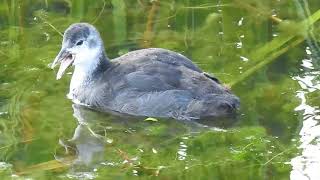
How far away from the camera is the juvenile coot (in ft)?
30.9

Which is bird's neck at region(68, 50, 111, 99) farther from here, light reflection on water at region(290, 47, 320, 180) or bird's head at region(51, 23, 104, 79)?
light reflection on water at region(290, 47, 320, 180)

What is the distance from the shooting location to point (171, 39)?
10.8 m

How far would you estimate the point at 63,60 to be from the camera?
993 cm

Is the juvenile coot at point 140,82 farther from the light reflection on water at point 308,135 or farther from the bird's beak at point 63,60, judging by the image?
the light reflection on water at point 308,135

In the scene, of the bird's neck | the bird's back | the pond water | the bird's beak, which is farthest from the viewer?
the bird's neck

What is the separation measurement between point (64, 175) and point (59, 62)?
2.01 m

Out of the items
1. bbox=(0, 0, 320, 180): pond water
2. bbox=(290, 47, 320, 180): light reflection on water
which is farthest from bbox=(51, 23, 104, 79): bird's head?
bbox=(290, 47, 320, 180): light reflection on water

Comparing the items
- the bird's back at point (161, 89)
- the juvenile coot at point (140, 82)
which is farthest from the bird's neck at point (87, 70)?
the bird's back at point (161, 89)

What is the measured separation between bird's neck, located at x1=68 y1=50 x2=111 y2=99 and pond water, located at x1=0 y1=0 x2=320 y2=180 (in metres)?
0.16

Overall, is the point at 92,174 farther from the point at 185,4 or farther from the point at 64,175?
the point at 185,4

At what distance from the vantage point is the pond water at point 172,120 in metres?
8.23

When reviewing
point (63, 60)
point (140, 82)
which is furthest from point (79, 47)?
point (140, 82)

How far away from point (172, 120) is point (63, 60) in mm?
1248

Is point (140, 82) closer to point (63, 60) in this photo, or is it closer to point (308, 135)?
point (63, 60)
